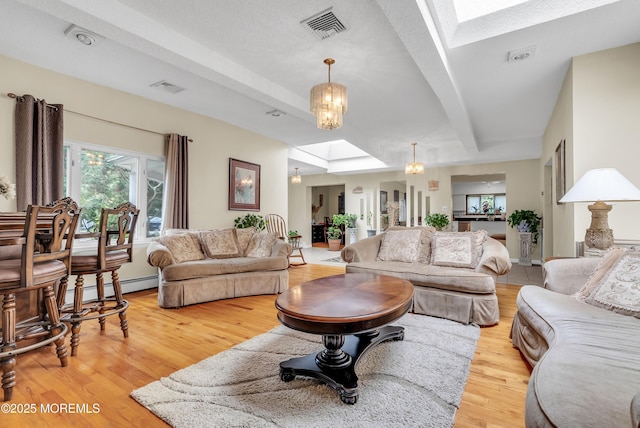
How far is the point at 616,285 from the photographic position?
5.88 ft

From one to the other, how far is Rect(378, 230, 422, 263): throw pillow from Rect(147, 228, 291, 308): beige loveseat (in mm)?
1288

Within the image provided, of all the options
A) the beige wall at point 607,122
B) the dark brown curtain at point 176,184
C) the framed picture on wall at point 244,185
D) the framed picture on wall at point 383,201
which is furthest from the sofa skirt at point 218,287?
the framed picture on wall at point 383,201

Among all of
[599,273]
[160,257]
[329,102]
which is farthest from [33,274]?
[599,273]

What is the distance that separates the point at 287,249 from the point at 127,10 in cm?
290

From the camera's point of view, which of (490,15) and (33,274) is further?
(490,15)

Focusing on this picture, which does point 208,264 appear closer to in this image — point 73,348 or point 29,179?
point 73,348

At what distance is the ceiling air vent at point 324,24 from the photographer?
7.71 ft

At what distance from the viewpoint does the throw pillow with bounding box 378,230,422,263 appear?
3.64 m

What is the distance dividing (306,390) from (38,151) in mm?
3539

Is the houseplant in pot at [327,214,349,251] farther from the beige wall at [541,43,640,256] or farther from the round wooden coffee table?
the round wooden coffee table

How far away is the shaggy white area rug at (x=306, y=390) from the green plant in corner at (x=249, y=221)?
3.28 meters

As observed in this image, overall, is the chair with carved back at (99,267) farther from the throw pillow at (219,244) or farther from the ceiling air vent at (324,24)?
the ceiling air vent at (324,24)

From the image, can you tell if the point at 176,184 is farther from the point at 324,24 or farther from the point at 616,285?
the point at 616,285

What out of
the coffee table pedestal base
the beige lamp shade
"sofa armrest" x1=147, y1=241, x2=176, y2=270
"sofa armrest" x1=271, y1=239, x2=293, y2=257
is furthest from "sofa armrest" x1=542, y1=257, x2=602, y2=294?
"sofa armrest" x1=147, y1=241, x2=176, y2=270
